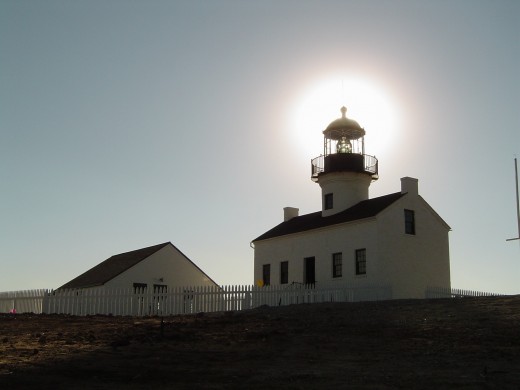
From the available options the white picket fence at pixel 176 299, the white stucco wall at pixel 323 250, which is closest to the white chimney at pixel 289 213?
the white stucco wall at pixel 323 250

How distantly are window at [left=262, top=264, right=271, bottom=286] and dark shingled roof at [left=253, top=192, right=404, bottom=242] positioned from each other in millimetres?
1537

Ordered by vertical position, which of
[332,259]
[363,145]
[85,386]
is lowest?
[85,386]

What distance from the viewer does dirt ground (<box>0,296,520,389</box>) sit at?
9.41 metres

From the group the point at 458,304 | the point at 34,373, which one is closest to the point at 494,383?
the point at 34,373

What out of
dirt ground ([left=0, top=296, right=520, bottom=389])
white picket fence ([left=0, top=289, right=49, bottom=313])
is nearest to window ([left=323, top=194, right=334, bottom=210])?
white picket fence ([left=0, top=289, right=49, bottom=313])

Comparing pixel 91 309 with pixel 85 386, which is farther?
pixel 91 309

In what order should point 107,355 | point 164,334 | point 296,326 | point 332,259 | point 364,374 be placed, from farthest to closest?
point 332,259 < point 296,326 < point 164,334 < point 107,355 < point 364,374

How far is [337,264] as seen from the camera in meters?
31.1

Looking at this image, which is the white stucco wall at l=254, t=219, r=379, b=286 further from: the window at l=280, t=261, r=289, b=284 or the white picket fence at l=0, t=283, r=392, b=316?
the white picket fence at l=0, t=283, r=392, b=316

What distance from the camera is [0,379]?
941cm

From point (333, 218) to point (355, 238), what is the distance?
2.65 metres

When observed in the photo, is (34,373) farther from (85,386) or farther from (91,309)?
(91,309)

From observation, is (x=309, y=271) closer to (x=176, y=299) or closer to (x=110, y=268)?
(x=176, y=299)

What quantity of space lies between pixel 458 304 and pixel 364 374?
924 centimetres
